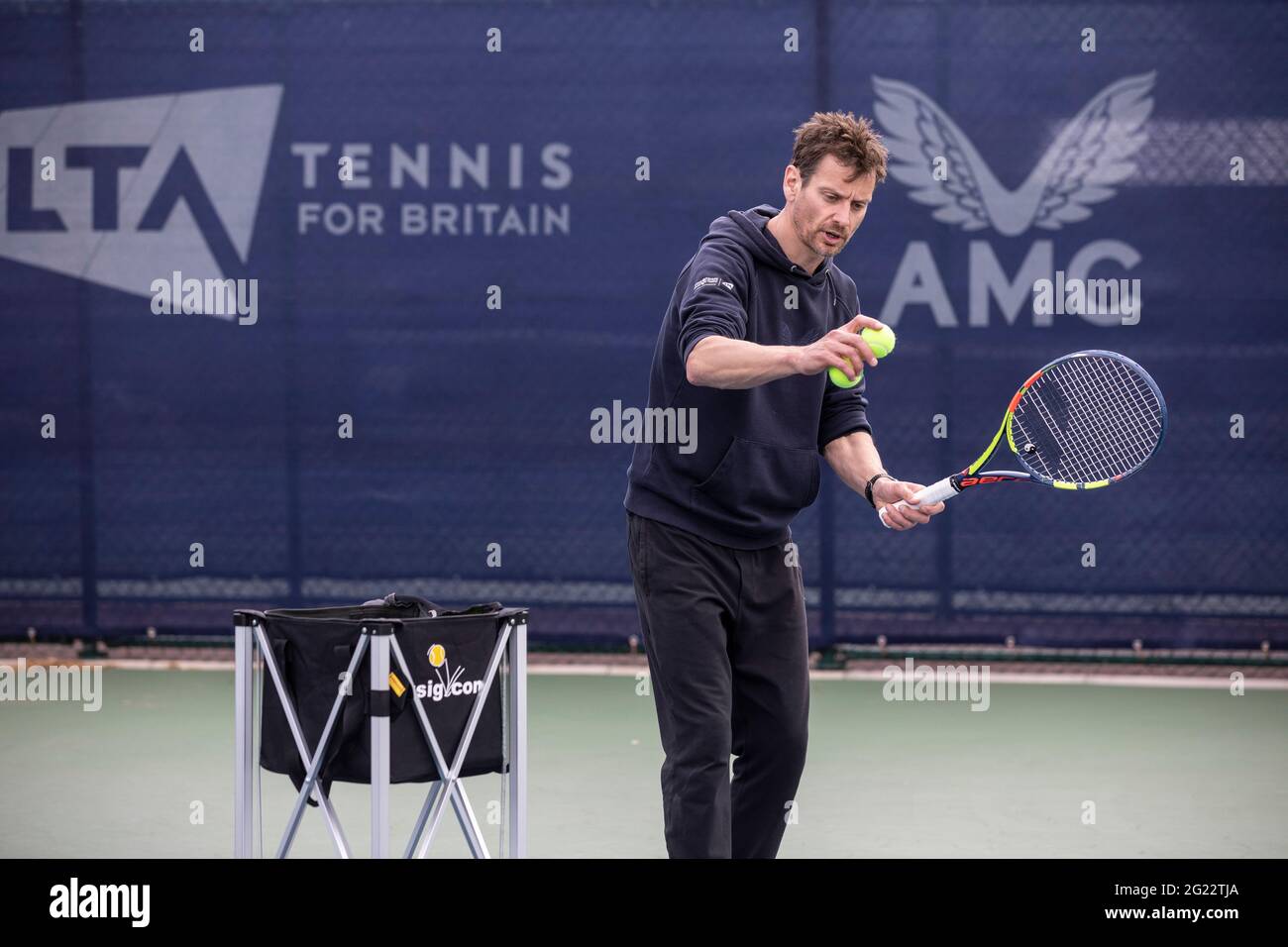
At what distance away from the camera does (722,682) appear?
3547mm

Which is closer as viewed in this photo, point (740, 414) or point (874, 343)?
point (874, 343)

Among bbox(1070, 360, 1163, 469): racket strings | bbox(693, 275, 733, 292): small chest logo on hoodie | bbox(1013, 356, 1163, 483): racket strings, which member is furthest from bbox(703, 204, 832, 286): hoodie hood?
bbox(1070, 360, 1163, 469): racket strings

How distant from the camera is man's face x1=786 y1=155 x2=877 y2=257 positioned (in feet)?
11.6

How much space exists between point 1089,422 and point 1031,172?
7.73ft

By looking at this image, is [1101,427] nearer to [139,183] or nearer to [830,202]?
[830,202]

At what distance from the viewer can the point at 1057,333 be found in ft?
23.0

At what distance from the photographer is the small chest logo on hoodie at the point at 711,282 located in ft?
11.5

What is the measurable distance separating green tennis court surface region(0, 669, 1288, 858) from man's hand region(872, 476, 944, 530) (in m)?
1.24
